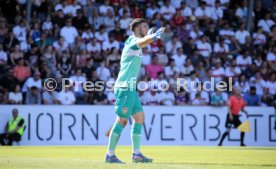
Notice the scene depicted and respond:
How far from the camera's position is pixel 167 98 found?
27.7 metres

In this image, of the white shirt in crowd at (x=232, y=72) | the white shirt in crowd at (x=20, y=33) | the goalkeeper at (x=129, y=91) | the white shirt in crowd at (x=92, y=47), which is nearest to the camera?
the goalkeeper at (x=129, y=91)

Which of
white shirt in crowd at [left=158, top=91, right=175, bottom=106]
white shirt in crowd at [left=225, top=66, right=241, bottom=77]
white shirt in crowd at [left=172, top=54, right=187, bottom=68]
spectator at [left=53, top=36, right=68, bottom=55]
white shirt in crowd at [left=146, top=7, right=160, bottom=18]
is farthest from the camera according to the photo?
white shirt in crowd at [left=146, top=7, right=160, bottom=18]

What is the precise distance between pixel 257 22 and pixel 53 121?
36.1 feet

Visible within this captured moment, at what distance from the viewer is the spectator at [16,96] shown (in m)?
26.2

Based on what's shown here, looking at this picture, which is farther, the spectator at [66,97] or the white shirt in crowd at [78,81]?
the white shirt in crowd at [78,81]

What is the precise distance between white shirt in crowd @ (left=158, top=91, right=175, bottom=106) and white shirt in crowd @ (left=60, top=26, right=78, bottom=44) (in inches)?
160

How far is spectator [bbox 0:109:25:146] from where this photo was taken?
2548 centimetres

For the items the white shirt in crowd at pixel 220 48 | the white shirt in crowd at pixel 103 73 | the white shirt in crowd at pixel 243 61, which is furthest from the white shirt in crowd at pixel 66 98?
the white shirt in crowd at pixel 243 61

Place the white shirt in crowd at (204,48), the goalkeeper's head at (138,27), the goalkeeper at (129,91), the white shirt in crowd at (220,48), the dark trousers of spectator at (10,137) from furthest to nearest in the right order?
1. the white shirt in crowd at (220,48)
2. the white shirt in crowd at (204,48)
3. the dark trousers of spectator at (10,137)
4. the goalkeeper's head at (138,27)
5. the goalkeeper at (129,91)

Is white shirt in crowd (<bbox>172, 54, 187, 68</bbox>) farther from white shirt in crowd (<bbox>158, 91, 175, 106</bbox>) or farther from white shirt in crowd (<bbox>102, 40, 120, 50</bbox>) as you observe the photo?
white shirt in crowd (<bbox>102, 40, 120, 50</bbox>)

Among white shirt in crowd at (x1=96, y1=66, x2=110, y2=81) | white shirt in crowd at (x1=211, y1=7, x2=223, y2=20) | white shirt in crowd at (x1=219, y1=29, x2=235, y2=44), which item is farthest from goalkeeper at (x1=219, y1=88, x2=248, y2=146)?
white shirt in crowd at (x1=211, y1=7, x2=223, y2=20)

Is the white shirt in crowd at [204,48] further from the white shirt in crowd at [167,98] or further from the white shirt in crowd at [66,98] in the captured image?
the white shirt in crowd at [66,98]

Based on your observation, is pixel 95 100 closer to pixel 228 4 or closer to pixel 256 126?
pixel 256 126

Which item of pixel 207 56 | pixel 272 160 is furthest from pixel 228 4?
pixel 272 160
